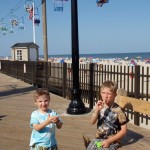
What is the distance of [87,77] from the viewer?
11.4m

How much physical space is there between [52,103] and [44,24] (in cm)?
793

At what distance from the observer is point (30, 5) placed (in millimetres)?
32688

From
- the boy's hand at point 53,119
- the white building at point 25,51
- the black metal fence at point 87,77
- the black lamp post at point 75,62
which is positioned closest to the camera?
the boy's hand at point 53,119

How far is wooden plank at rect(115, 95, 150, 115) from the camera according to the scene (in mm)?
4960

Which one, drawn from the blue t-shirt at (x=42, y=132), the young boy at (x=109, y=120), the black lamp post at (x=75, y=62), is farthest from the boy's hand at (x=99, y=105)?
the black lamp post at (x=75, y=62)

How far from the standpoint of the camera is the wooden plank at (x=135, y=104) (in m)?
4.96

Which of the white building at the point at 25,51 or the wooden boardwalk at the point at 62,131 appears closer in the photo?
the wooden boardwalk at the point at 62,131

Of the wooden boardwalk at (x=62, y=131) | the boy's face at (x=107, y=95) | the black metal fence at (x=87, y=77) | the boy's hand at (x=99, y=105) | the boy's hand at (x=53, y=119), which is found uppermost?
the boy's face at (x=107, y=95)

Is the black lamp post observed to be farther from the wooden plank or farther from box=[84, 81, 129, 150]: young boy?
box=[84, 81, 129, 150]: young boy

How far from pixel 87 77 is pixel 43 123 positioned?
25.5 ft

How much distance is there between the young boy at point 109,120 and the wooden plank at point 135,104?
1.18m

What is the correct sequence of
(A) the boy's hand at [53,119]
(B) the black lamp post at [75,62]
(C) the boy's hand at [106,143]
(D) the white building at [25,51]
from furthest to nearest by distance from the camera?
(D) the white building at [25,51] → (B) the black lamp post at [75,62] → (C) the boy's hand at [106,143] → (A) the boy's hand at [53,119]

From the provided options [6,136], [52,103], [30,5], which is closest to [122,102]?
[6,136]

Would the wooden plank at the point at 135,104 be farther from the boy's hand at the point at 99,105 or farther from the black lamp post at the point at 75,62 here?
the black lamp post at the point at 75,62
